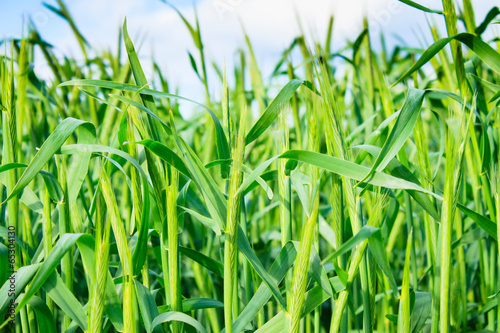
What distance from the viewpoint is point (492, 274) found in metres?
0.82

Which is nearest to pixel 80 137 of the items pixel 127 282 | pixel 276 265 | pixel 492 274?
pixel 127 282

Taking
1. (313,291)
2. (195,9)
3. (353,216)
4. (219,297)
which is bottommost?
(219,297)

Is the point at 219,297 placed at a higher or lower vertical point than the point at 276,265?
lower

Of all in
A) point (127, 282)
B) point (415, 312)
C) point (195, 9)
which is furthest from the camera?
point (195, 9)

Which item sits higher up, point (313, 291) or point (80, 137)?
point (80, 137)

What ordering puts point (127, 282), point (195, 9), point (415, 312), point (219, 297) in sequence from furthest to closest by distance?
point (219, 297)
point (195, 9)
point (415, 312)
point (127, 282)

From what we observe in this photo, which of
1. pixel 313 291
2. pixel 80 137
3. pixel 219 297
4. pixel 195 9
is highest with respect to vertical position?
pixel 195 9

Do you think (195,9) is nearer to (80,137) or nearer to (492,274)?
(80,137)

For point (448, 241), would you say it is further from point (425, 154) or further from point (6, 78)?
point (6, 78)

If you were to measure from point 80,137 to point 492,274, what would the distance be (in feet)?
2.79

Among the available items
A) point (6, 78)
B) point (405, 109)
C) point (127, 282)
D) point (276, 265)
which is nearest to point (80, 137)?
point (6, 78)

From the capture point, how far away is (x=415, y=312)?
23.6 inches

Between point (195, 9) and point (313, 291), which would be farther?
point (195, 9)

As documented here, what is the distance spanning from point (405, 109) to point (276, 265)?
27 cm
